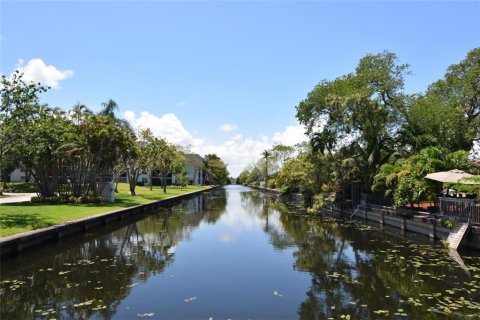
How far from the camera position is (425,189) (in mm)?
23125

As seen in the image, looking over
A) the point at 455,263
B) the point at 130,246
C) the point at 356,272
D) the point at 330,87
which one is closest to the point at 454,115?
the point at 330,87

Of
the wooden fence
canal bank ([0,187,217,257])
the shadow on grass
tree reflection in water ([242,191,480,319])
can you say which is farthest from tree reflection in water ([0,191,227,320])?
the wooden fence

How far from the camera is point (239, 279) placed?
13.4 m

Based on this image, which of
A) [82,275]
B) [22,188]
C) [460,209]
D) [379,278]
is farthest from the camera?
[22,188]

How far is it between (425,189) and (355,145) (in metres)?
14.3

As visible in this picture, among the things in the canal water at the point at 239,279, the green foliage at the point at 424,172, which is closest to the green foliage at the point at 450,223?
the canal water at the point at 239,279

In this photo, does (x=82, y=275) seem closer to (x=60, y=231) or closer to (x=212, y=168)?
(x=60, y=231)

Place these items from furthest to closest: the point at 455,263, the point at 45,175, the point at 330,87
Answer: the point at 330,87
the point at 45,175
the point at 455,263

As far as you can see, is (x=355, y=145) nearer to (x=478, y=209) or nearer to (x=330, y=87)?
(x=330, y=87)

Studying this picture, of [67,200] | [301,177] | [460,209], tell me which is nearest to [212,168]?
[301,177]

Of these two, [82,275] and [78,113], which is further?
[78,113]

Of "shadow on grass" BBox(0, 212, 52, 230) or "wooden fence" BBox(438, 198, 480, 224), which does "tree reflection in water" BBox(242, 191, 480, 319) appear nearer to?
"wooden fence" BBox(438, 198, 480, 224)

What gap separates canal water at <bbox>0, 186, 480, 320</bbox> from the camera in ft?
33.3

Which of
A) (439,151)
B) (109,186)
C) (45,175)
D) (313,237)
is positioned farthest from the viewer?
(109,186)
